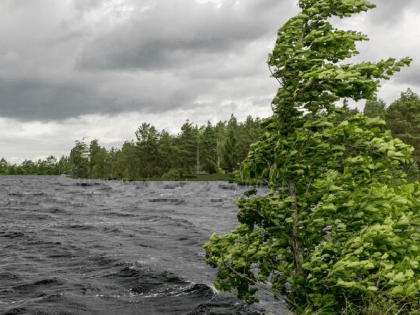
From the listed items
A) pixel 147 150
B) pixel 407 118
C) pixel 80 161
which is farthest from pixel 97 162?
pixel 407 118

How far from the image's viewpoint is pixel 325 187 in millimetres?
7215

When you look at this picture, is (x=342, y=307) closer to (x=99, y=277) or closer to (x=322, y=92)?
(x=322, y=92)

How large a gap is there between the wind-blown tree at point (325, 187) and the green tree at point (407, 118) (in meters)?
84.7

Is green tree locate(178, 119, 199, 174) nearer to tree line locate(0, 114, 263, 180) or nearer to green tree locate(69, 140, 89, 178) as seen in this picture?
tree line locate(0, 114, 263, 180)

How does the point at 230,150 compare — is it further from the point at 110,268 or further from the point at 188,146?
the point at 110,268

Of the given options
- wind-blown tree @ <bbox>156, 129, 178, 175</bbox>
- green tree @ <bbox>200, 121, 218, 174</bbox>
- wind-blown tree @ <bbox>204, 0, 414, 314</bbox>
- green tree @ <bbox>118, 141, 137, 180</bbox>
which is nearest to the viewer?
wind-blown tree @ <bbox>204, 0, 414, 314</bbox>

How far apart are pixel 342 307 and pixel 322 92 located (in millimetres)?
4417

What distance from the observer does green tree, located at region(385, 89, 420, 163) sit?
84.0m

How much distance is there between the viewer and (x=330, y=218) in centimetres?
669

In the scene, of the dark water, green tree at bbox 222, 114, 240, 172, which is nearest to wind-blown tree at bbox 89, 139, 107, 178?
green tree at bbox 222, 114, 240, 172

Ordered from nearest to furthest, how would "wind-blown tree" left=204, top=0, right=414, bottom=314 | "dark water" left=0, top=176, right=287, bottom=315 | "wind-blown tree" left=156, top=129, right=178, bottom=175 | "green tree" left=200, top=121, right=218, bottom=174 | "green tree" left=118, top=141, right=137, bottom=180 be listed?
"wind-blown tree" left=204, top=0, right=414, bottom=314 < "dark water" left=0, top=176, right=287, bottom=315 < "green tree" left=200, top=121, right=218, bottom=174 < "wind-blown tree" left=156, top=129, right=178, bottom=175 < "green tree" left=118, top=141, right=137, bottom=180

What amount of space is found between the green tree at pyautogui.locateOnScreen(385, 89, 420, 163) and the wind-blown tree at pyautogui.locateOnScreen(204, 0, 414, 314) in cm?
8467

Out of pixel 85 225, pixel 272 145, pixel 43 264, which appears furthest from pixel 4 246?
pixel 272 145

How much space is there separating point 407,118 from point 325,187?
309ft
